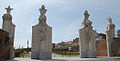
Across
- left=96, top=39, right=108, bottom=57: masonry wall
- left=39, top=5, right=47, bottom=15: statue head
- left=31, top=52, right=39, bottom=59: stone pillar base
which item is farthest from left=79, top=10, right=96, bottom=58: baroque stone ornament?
left=31, top=52, right=39, bottom=59: stone pillar base

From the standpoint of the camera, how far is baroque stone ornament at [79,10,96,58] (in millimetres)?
21734

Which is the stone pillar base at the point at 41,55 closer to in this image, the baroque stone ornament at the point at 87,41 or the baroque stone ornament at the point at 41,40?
the baroque stone ornament at the point at 41,40

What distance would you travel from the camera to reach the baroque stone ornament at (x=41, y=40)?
1892 cm

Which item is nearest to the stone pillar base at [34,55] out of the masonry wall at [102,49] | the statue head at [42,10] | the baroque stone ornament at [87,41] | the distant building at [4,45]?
the distant building at [4,45]

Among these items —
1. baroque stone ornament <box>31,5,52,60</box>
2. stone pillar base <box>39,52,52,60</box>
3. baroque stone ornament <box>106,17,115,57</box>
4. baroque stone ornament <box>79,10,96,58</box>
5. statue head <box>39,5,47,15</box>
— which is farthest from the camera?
baroque stone ornament <box>106,17,115,57</box>

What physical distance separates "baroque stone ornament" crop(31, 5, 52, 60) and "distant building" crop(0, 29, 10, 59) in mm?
3272

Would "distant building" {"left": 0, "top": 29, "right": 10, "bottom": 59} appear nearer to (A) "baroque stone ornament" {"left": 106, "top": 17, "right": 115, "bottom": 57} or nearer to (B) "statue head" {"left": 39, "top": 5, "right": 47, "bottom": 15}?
(B) "statue head" {"left": 39, "top": 5, "right": 47, "bottom": 15}

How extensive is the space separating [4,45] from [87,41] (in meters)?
12.3

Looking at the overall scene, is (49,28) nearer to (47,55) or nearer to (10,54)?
(47,55)

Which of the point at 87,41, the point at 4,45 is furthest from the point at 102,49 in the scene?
the point at 4,45

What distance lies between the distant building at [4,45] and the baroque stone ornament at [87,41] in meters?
10.9

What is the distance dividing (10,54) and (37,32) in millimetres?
4714

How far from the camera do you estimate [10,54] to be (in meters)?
18.7

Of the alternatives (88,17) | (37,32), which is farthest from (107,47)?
(37,32)
